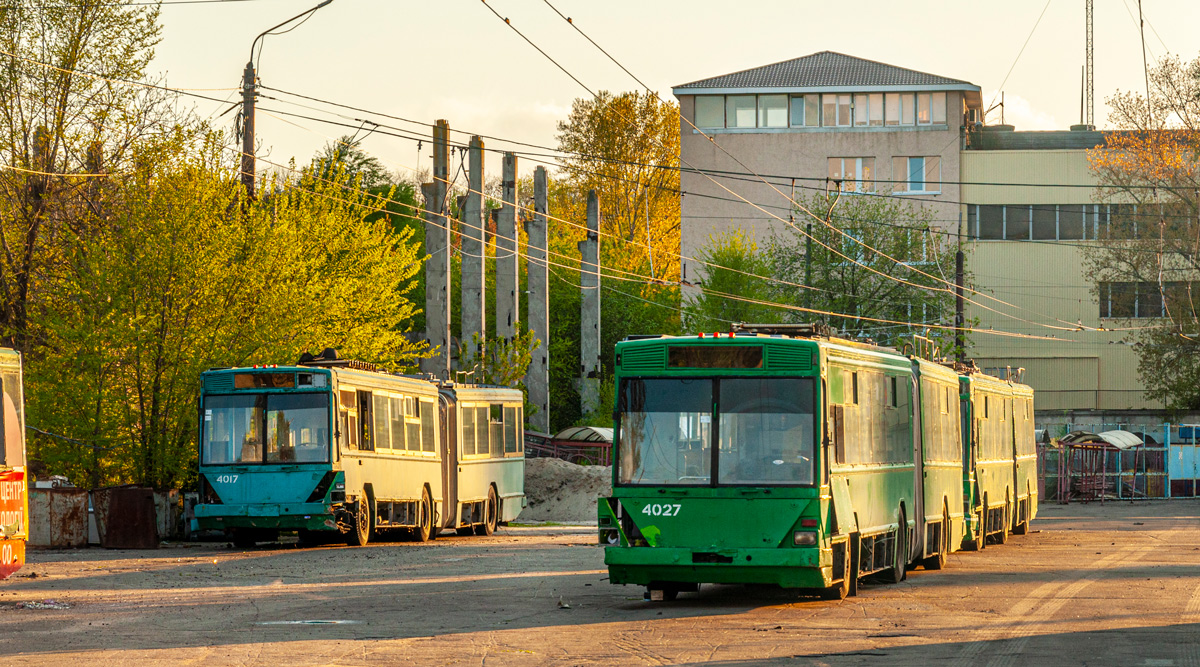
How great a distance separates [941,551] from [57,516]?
1472 centimetres

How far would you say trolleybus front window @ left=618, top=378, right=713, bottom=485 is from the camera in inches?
648

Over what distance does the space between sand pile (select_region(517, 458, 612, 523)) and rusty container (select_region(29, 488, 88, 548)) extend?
19.2 metres

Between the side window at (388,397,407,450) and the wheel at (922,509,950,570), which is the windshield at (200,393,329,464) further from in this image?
the wheel at (922,509,950,570)

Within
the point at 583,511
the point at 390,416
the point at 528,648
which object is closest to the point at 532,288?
the point at 583,511

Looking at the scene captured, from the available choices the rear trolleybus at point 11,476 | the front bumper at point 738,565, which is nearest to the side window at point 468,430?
the rear trolleybus at point 11,476

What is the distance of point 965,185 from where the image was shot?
74.1m

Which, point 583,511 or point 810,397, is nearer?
point 810,397

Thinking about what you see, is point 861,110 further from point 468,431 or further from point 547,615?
point 547,615

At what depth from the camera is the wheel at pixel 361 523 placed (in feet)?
90.5

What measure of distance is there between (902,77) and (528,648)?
2566 inches

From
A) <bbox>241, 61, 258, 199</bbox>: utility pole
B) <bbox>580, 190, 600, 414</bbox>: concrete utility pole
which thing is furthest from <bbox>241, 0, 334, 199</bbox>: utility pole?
<bbox>580, 190, 600, 414</bbox>: concrete utility pole

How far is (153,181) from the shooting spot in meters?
33.5

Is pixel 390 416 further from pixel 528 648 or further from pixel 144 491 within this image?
pixel 528 648

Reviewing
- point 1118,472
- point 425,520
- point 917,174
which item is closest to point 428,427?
point 425,520
